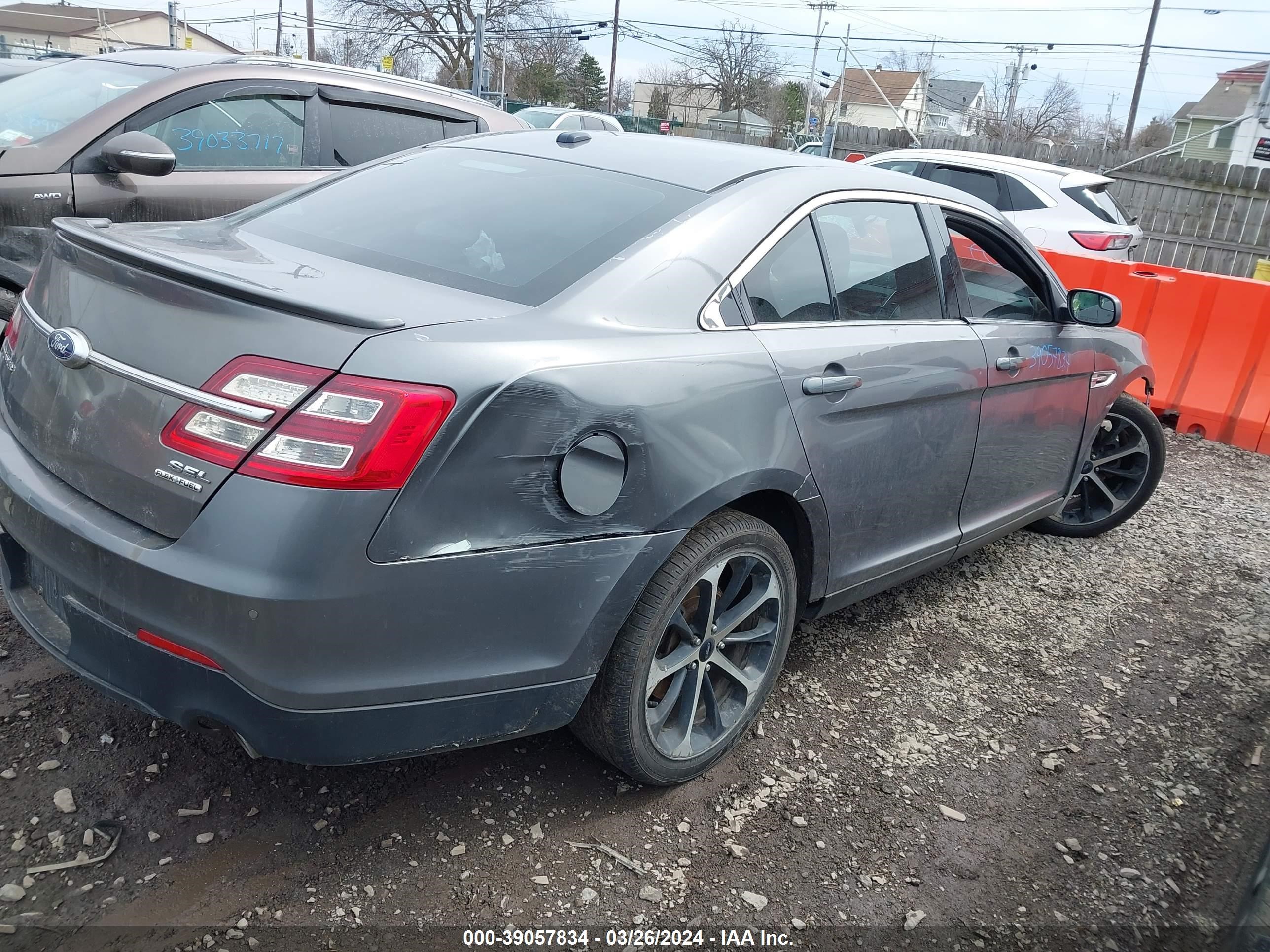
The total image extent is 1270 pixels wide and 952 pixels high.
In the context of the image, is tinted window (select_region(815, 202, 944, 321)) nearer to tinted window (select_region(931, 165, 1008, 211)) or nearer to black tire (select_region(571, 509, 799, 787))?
black tire (select_region(571, 509, 799, 787))

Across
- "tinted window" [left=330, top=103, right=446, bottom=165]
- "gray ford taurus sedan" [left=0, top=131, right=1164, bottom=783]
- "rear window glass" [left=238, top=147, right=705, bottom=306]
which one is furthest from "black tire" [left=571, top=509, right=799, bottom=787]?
"tinted window" [left=330, top=103, right=446, bottom=165]

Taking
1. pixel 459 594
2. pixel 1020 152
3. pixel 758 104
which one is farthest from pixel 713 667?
pixel 758 104

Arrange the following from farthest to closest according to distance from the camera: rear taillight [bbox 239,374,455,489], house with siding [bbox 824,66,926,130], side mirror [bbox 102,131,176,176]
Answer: house with siding [bbox 824,66,926,130] → side mirror [bbox 102,131,176,176] → rear taillight [bbox 239,374,455,489]

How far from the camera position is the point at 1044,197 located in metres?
10.6

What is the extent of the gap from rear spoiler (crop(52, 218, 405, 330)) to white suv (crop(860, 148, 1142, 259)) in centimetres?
889

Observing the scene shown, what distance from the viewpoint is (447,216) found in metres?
2.85

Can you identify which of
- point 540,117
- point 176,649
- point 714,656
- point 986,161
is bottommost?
Answer: point 714,656

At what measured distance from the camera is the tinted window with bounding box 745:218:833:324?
2.83m

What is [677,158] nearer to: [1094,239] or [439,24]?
[1094,239]

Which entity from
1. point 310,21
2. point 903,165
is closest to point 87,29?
point 310,21

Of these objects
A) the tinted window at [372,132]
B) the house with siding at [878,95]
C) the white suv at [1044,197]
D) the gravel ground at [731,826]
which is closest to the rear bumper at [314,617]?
the gravel ground at [731,826]

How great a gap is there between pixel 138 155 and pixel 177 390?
10.4ft

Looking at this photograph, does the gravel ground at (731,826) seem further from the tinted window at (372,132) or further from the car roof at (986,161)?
the car roof at (986,161)

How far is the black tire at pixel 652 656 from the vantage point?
2508mm
